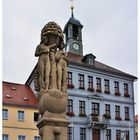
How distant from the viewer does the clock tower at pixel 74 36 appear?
151ft

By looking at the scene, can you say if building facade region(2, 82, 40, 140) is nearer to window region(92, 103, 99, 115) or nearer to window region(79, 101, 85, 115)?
window region(79, 101, 85, 115)

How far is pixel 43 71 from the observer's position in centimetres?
782

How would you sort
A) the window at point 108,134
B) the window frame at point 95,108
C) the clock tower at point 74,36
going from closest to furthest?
the window frame at point 95,108 → the window at point 108,134 → the clock tower at point 74,36

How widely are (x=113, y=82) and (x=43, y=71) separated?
115 ft

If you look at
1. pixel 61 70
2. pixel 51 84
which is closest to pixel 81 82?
pixel 61 70

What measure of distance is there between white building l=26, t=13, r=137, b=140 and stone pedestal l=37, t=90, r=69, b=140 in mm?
30166

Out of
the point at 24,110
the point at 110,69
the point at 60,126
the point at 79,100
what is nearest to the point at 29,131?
the point at 24,110

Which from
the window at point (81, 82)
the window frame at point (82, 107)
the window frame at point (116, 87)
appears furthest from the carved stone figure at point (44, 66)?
the window frame at point (116, 87)

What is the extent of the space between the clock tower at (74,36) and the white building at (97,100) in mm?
1025

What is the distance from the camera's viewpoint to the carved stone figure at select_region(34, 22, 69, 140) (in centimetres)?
766

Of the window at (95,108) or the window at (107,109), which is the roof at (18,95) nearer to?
the window at (95,108)

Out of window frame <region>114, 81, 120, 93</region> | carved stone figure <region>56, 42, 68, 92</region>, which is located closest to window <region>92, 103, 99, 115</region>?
window frame <region>114, 81, 120, 93</region>

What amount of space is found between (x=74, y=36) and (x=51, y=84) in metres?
39.9

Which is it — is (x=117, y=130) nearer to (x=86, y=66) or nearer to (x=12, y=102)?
(x=86, y=66)
